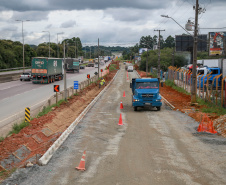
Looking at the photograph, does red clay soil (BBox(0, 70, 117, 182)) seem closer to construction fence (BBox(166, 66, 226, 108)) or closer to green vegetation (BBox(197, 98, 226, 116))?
green vegetation (BBox(197, 98, 226, 116))

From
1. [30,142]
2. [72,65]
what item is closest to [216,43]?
[72,65]

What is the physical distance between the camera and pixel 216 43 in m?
56.7

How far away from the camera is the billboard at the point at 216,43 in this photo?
185ft

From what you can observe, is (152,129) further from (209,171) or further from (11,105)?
(11,105)

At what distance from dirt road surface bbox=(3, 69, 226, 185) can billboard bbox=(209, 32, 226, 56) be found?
41.0m

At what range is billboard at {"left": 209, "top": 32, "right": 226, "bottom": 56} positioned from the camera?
2223 inches

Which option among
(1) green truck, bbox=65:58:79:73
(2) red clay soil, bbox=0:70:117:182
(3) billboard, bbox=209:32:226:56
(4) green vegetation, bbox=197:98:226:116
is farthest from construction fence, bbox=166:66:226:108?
(1) green truck, bbox=65:58:79:73

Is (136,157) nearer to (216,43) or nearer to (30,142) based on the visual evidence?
(30,142)

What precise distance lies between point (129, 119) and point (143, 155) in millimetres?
8795

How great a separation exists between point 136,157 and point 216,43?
5002cm

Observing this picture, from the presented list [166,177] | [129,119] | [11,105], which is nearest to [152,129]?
[129,119]

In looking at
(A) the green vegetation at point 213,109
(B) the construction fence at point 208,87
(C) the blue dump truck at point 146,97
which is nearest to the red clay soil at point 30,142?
(C) the blue dump truck at point 146,97

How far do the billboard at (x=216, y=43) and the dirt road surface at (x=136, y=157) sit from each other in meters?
41.0

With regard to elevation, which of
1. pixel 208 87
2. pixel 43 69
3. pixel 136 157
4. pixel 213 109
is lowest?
pixel 136 157
